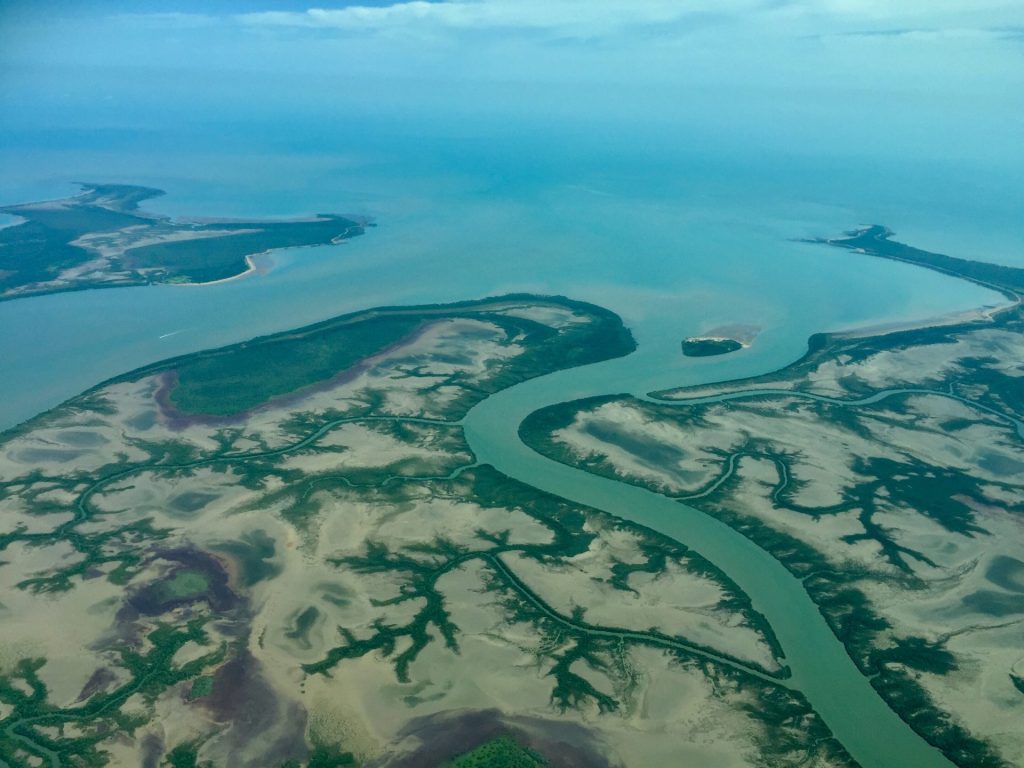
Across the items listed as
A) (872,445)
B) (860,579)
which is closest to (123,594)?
(860,579)

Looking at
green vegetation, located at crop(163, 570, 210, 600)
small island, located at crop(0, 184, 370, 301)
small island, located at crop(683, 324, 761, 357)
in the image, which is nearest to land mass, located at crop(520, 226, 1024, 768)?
small island, located at crop(683, 324, 761, 357)

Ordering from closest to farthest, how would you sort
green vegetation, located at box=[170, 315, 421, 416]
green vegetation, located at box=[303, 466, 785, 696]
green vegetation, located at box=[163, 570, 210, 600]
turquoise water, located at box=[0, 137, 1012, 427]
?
green vegetation, located at box=[303, 466, 785, 696]
green vegetation, located at box=[163, 570, 210, 600]
green vegetation, located at box=[170, 315, 421, 416]
turquoise water, located at box=[0, 137, 1012, 427]

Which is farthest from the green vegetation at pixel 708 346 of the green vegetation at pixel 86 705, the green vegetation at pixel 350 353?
the green vegetation at pixel 86 705

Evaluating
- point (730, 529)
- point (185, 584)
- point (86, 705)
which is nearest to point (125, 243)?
point (185, 584)

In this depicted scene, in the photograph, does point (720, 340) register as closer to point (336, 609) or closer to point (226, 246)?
point (336, 609)

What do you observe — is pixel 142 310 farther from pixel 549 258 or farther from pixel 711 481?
pixel 711 481

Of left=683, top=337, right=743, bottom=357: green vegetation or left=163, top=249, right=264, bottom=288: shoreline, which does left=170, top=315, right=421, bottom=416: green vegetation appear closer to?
left=163, top=249, right=264, bottom=288: shoreline
